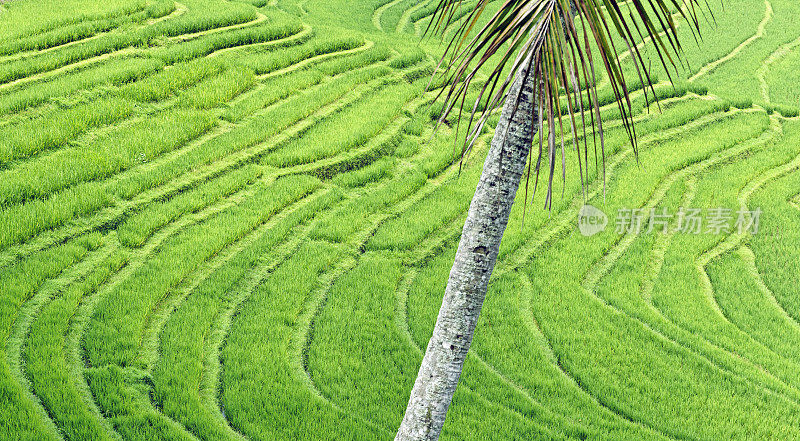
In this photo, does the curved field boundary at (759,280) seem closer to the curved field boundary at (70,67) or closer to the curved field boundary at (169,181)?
the curved field boundary at (169,181)

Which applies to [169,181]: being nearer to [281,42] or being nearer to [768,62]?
[281,42]

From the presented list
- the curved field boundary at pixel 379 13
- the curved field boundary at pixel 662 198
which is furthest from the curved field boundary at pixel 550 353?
the curved field boundary at pixel 379 13

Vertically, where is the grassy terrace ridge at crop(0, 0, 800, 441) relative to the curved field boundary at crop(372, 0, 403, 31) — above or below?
below

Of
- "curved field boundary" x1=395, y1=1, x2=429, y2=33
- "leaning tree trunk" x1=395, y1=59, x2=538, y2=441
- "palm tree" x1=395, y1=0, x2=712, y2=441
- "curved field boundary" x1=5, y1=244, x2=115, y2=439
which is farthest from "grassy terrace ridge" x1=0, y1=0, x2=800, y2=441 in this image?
"curved field boundary" x1=395, y1=1, x2=429, y2=33

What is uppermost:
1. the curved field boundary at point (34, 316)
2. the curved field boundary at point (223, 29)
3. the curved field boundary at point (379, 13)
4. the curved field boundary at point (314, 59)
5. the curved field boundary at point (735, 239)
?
the curved field boundary at point (223, 29)

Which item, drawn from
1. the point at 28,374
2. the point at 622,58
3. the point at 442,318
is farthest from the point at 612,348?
the point at 622,58

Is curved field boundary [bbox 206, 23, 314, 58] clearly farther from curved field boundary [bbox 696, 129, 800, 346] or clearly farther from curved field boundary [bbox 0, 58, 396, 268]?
curved field boundary [bbox 696, 129, 800, 346]

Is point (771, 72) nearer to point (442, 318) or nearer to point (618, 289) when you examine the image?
point (618, 289)
